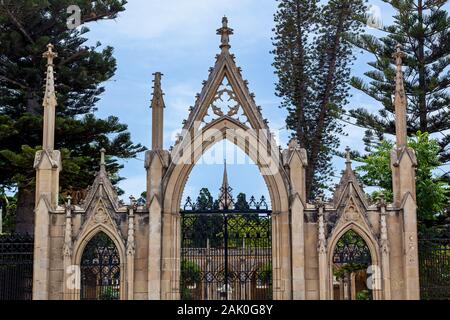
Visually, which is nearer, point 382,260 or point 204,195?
point 382,260

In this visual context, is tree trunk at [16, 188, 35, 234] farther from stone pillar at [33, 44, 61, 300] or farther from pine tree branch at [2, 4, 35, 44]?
stone pillar at [33, 44, 61, 300]

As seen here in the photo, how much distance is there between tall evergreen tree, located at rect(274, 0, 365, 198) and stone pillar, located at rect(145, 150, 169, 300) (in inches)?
476

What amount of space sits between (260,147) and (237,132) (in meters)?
0.47

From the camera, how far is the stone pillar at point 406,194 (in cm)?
1110

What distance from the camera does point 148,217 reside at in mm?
11602

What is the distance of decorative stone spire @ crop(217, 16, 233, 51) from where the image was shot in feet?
39.4

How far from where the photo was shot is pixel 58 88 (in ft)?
64.0

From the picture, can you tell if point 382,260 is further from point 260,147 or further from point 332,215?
point 260,147

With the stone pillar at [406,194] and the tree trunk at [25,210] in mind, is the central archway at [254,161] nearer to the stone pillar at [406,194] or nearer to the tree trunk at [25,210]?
the stone pillar at [406,194]

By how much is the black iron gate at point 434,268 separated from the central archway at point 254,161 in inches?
98.2

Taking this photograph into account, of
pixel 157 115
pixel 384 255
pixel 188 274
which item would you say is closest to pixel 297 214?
pixel 384 255

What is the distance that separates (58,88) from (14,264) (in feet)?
27.5

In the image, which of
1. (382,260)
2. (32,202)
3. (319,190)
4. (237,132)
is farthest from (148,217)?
(319,190)

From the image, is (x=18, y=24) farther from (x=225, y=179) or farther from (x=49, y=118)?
(x=49, y=118)
